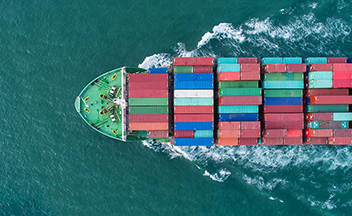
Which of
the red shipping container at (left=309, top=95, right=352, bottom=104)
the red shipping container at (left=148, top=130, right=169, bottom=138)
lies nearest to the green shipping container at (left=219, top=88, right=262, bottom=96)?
the red shipping container at (left=309, top=95, right=352, bottom=104)

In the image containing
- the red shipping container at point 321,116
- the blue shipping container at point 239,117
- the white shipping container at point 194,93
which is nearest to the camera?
the white shipping container at point 194,93

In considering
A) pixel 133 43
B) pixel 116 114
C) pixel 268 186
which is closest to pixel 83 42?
pixel 133 43

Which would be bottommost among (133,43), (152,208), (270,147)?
(152,208)

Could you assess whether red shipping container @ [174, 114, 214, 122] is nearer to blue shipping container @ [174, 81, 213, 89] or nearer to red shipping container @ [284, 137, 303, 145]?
blue shipping container @ [174, 81, 213, 89]

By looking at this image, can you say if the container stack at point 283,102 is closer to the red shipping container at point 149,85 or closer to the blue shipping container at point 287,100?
Result: the blue shipping container at point 287,100

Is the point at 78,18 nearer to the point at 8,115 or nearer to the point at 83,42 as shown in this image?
the point at 83,42

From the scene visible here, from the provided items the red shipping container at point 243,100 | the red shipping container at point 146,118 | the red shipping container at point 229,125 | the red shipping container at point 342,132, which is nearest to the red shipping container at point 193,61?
the red shipping container at point 243,100

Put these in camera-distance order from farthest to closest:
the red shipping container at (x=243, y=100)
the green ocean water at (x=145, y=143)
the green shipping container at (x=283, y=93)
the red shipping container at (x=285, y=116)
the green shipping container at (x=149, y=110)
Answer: the green ocean water at (x=145, y=143), the green shipping container at (x=283, y=93), the red shipping container at (x=285, y=116), the green shipping container at (x=149, y=110), the red shipping container at (x=243, y=100)
